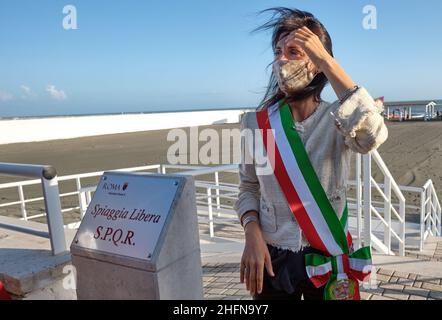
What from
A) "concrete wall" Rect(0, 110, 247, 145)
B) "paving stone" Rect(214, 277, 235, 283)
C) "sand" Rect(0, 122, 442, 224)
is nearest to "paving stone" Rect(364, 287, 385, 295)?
"paving stone" Rect(214, 277, 235, 283)

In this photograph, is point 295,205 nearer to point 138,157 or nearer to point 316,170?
point 316,170

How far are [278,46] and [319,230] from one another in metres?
0.78

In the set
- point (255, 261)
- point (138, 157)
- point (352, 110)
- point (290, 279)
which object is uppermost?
point (352, 110)

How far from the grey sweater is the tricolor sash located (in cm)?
3

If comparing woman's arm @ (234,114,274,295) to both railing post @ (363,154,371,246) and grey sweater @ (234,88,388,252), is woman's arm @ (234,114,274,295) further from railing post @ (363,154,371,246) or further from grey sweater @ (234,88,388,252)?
railing post @ (363,154,371,246)

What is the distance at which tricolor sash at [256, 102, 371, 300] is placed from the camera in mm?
1394

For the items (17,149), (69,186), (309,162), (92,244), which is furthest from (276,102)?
(17,149)

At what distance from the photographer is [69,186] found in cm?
1259

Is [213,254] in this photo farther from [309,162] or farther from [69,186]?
[69,186]

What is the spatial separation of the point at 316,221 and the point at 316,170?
0.67 ft

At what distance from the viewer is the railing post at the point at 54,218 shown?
2777 mm

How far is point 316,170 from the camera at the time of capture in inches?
55.4

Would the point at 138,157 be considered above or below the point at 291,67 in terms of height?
below

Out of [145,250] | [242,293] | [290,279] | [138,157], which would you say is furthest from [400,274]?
[138,157]
